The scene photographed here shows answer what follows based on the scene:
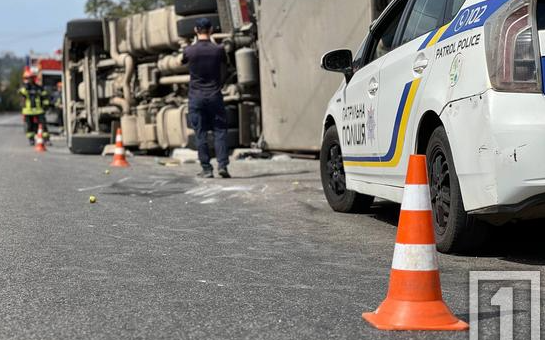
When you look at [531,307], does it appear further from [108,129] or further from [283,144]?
[108,129]

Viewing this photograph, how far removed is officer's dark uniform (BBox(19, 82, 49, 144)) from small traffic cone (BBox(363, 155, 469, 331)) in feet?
63.4

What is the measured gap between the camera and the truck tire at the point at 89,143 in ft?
53.6

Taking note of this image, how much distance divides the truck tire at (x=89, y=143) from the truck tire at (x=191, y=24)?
142 inches

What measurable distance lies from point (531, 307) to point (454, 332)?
55 cm

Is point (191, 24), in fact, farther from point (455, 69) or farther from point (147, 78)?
point (455, 69)

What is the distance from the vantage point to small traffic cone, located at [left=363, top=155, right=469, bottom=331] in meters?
3.26

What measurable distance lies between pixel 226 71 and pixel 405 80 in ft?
27.1

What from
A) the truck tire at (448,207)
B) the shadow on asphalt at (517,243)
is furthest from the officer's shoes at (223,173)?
the truck tire at (448,207)

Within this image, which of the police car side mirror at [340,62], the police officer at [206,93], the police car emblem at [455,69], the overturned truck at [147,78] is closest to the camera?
the police car emblem at [455,69]

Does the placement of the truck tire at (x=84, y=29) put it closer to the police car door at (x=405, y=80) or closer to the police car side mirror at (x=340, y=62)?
the police car side mirror at (x=340, y=62)

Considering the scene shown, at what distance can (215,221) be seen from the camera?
21.3 feet

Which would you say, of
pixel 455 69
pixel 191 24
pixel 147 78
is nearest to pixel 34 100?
pixel 147 78

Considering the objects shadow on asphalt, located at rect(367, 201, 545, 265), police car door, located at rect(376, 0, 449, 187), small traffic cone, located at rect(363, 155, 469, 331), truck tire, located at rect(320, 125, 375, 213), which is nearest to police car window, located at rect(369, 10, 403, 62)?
police car door, located at rect(376, 0, 449, 187)

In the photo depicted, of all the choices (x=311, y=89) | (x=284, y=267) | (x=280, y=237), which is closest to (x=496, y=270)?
A: (x=284, y=267)
